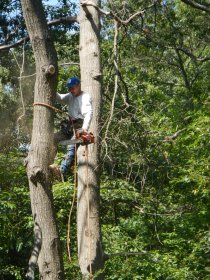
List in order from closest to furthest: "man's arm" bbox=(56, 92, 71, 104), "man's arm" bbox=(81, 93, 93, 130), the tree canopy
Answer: "man's arm" bbox=(81, 93, 93, 130) → "man's arm" bbox=(56, 92, 71, 104) → the tree canopy

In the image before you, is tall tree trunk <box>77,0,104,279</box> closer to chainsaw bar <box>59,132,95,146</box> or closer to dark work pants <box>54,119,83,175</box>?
chainsaw bar <box>59,132,95,146</box>

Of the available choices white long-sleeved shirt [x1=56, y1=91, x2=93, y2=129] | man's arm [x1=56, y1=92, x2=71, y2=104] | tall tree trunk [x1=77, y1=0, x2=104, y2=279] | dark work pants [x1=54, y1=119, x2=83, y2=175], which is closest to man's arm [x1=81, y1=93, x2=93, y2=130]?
white long-sleeved shirt [x1=56, y1=91, x2=93, y2=129]

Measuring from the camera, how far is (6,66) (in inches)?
481

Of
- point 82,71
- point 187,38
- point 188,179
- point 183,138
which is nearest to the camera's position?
point 82,71

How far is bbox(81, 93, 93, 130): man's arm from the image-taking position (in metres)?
5.51

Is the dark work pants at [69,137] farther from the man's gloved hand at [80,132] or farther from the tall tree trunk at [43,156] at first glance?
the tall tree trunk at [43,156]

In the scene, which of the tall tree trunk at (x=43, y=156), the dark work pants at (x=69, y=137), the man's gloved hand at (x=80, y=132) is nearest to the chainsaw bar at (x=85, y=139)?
the man's gloved hand at (x=80, y=132)

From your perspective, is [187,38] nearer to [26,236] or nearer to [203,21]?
[203,21]

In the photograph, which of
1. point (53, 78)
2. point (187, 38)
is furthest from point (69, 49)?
point (187, 38)

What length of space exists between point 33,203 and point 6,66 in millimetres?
7862

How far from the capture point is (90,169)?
18.1 ft

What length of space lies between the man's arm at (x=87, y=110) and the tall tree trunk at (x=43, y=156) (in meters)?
0.56

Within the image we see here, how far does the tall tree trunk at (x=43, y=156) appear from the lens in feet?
15.6

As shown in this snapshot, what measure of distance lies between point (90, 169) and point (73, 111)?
0.87 m
